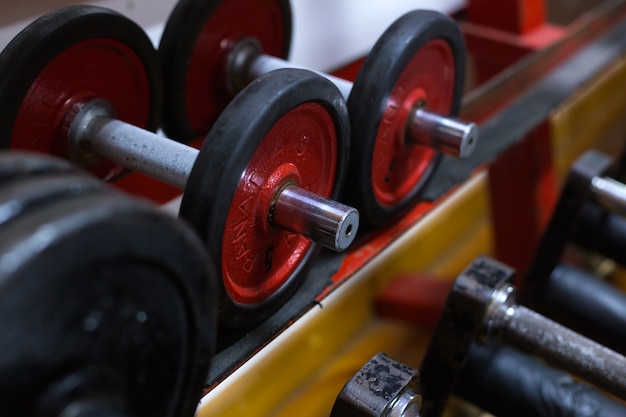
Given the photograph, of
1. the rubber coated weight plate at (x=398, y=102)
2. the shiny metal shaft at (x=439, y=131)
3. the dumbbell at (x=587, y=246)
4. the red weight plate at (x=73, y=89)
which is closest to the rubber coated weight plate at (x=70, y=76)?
the red weight plate at (x=73, y=89)

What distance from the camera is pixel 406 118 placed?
29.6 inches

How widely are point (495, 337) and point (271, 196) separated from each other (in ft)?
0.99

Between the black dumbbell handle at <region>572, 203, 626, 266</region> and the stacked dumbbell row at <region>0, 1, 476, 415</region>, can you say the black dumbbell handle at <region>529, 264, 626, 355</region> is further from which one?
the stacked dumbbell row at <region>0, 1, 476, 415</region>

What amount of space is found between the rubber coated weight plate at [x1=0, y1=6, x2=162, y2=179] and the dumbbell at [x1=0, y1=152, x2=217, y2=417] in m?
0.29

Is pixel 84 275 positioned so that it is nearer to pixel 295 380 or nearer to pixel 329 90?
pixel 329 90

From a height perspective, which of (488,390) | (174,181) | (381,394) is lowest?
(488,390)

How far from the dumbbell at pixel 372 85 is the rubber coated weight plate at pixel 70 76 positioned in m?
0.05

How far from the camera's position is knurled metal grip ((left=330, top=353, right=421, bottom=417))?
547mm

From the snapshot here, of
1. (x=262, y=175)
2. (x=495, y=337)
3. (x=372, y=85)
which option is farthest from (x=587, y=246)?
(x=262, y=175)

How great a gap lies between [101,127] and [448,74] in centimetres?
44

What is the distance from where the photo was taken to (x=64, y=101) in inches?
27.1

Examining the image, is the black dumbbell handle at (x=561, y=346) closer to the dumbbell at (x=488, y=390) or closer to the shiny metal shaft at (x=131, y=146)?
the dumbbell at (x=488, y=390)

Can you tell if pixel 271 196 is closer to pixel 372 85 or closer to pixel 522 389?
pixel 372 85

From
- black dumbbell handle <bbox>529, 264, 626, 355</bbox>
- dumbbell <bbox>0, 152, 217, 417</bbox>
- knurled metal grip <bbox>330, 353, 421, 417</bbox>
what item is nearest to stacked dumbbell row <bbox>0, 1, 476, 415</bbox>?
dumbbell <bbox>0, 152, 217, 417</bbox>
